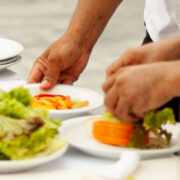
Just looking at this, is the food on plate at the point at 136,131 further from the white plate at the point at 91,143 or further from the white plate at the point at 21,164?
the white plate at the point at 21,164

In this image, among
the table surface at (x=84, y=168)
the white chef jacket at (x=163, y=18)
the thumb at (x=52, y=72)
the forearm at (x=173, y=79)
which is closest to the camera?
the table surface at (x=84, y=168)

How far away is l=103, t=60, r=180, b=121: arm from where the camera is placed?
1215 millimetres

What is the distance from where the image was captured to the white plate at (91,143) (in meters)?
1.24

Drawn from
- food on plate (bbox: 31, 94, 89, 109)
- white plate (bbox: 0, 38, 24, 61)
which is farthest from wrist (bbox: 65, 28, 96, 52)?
food on plate (bbox: 31, 94, 89, 109)

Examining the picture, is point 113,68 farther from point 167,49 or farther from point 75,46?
point 75,46

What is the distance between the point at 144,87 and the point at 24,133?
288 millimetres

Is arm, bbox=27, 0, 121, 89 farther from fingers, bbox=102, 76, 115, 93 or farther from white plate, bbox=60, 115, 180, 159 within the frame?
fingers, bbox=102, 76, 115, 93

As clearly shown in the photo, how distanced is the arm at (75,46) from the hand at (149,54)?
1.89ft

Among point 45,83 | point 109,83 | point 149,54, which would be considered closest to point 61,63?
point 45,83

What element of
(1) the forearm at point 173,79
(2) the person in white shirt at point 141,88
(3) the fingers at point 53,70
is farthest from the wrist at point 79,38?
(1) the forearm at point 173,79

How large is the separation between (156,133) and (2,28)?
18.6 ft

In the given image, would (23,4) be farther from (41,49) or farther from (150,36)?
(150,36)

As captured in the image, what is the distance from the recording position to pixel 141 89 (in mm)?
1220

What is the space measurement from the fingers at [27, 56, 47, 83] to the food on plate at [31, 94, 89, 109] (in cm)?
23
